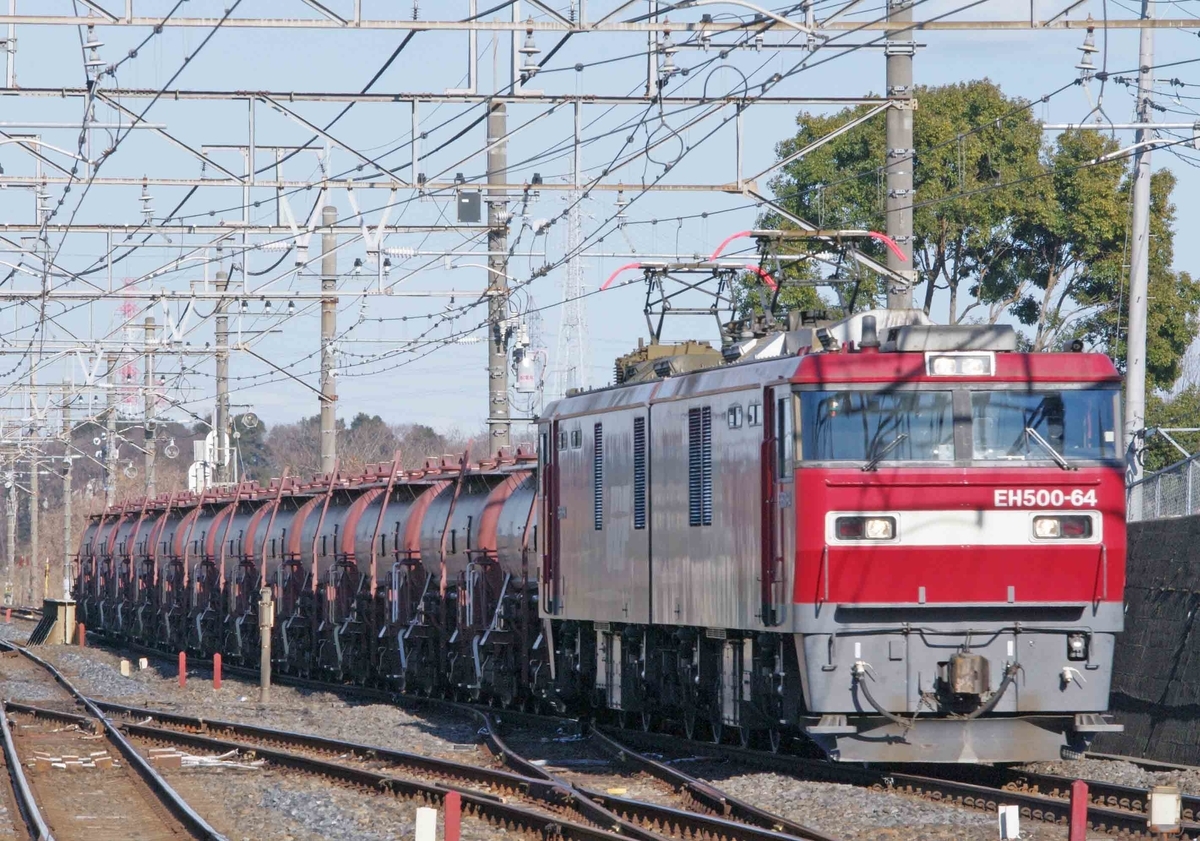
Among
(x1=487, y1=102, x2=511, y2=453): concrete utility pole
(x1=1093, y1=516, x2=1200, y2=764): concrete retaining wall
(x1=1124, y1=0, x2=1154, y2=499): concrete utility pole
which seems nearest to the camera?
(x1=1093, y1=516, x2=1200, y2=764): concrete retaining wall

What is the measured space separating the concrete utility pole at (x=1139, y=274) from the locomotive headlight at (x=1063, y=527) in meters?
6.61

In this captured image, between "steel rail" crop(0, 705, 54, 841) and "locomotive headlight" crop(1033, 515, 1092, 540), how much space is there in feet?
24.7

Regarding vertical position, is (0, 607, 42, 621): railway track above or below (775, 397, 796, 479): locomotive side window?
below

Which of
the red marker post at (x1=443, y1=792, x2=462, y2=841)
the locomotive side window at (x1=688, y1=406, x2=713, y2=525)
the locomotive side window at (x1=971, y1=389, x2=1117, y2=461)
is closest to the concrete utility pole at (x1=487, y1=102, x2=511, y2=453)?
the locomotive side window at (x1=688, y1=406, x2=713, y2=525)

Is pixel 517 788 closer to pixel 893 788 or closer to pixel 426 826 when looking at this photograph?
pixel 893 788

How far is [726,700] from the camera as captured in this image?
56.2ft

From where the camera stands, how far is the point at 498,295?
29.4 m

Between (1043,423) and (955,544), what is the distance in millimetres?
1223

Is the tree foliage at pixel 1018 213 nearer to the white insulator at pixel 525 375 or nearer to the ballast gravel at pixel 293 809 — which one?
the white insulator at pixel 525 375

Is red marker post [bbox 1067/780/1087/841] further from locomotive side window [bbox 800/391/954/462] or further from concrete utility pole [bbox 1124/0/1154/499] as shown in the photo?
concrete utility pole [bbox 1124/0/1154/499]

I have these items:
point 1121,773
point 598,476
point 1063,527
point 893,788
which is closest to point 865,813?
point 893,788

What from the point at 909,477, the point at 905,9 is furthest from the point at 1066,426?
the point at 905,9

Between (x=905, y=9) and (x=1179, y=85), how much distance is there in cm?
901

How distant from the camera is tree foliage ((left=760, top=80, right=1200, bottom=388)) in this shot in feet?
128
